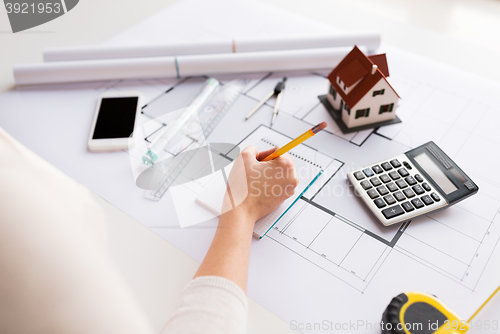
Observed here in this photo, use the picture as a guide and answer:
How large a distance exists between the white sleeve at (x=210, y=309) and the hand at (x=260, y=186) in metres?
0.14

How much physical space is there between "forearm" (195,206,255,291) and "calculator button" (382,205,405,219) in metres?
0.22

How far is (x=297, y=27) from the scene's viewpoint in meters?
1.08

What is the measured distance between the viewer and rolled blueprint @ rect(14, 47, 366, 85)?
91 cm

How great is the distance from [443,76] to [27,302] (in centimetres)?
93

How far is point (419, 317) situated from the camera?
0.45m

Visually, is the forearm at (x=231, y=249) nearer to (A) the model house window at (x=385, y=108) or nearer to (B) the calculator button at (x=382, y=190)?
(B) the calculator button at (x=382, y=190)

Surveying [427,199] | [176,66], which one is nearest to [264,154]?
[427,199]

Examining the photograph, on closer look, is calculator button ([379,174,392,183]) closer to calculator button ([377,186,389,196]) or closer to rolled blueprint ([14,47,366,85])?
calculator button ([377,186,389,196])

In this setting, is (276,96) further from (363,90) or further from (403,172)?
(403,172)

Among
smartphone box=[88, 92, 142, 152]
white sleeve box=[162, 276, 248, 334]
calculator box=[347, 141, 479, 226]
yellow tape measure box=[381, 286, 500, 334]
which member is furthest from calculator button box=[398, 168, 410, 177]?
smartphone box=[88, 92, 142, 152]

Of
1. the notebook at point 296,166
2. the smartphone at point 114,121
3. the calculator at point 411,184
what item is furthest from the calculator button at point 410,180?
the smartphone at point 114,121

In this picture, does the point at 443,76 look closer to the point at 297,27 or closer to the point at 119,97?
the point at 297,27

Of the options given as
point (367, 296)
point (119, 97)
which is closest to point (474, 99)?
point (367, 296)

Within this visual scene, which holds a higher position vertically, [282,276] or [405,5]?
[405,5]
